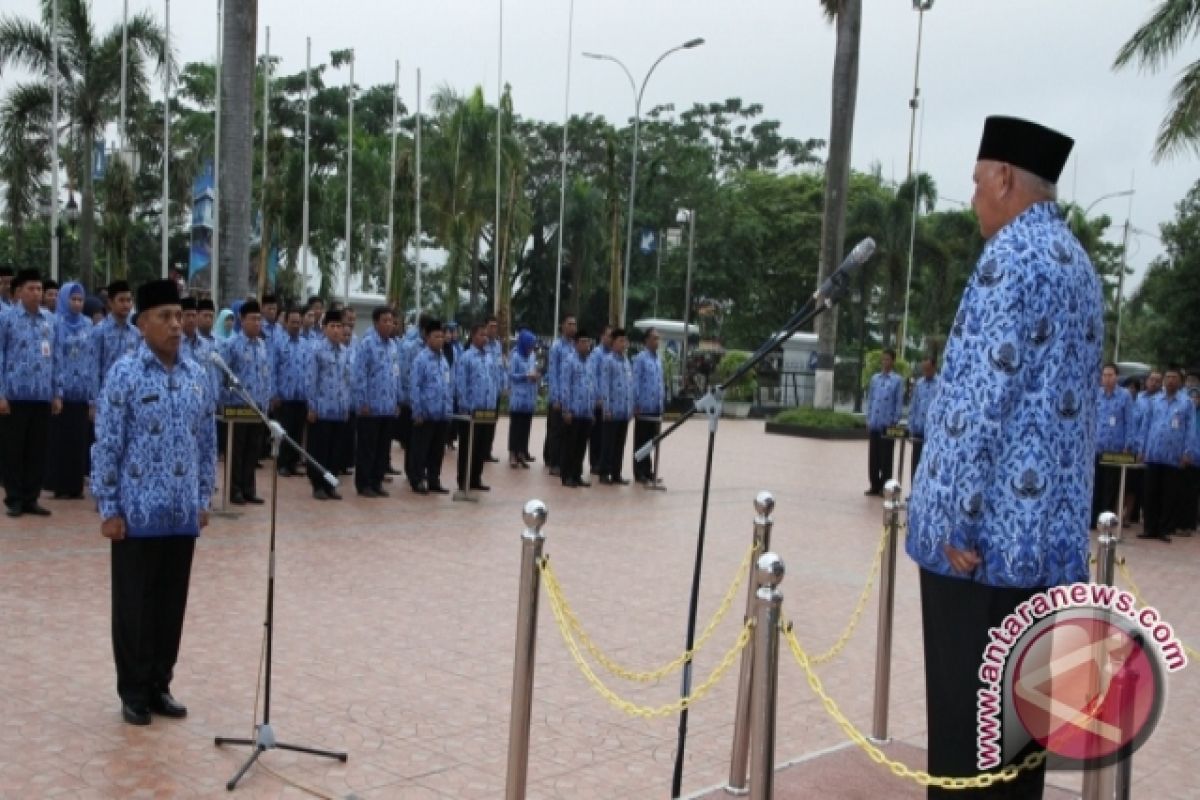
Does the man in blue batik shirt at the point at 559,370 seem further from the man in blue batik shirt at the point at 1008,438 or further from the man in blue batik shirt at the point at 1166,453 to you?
the man in blue batik shirt at the point at 1008,438

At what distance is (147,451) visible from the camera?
5.77m

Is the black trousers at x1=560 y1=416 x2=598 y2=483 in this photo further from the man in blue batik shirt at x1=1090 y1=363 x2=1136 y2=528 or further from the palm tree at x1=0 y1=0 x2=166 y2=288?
the palm tree at x1=0 y1=0 x2=166 y2=288

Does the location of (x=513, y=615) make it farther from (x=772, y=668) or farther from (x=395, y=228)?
(x=395, y=228)

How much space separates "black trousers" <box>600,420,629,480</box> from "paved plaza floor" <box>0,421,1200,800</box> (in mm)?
3610

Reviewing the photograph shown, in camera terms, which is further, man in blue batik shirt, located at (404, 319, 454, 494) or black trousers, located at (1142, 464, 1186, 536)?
black trousers, located at (1142, 464, 1186, 536)

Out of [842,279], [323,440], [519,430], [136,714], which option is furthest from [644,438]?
[842,279]

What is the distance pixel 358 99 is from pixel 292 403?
3730 centimetres

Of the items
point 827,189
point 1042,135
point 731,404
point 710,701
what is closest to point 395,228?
point 731,404

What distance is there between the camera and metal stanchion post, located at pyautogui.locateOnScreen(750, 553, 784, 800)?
3.56 metres

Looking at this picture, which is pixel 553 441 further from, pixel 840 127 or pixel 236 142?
pixel 840 127

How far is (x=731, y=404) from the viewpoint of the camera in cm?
3684

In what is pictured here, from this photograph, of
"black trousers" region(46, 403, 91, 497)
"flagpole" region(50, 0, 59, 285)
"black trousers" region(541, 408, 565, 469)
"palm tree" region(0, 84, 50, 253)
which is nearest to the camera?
"black trousers" region(46, 403, 91, 497)

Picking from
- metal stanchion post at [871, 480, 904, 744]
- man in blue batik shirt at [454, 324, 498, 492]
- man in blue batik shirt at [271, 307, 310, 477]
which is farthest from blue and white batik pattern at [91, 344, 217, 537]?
man in blue batik shirt at [454, 324, 498, 492]

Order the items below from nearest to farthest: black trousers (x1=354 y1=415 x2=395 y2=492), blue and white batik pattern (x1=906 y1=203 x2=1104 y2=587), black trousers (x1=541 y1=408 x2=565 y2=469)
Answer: blue and white batik pattern (x1=906 y1=203 x2=1104 y2=587) < black trousers (x1=354 y1=415 x2=395 y2=492) < black trousers (x1=541 y1=408 x2=565 y2=469)
